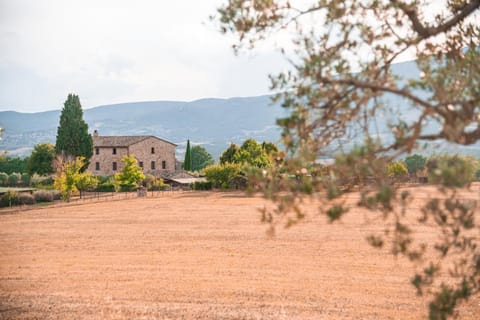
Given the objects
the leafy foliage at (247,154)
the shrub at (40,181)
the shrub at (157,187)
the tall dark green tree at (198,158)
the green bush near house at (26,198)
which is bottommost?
the green bush near house at (26,198)

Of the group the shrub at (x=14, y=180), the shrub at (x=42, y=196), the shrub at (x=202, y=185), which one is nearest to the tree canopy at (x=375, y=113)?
the shrub at (x=42, y=196)

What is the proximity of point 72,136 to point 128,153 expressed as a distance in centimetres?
934

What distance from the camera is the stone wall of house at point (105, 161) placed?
72625 millimetres

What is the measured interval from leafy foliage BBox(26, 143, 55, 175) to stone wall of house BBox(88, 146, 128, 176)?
520 centimetres

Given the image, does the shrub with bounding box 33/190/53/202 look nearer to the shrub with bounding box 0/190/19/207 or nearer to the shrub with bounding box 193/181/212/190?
the shrub with bounding box 0/190/19/207

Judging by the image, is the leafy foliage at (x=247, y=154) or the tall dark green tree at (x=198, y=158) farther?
the tall dark green tree at (x=198, y=158)

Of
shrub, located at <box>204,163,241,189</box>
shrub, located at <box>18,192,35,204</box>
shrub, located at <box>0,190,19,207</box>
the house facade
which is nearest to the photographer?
shrub, located at <box>0,190,19,207</box>

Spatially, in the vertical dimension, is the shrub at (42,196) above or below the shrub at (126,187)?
below

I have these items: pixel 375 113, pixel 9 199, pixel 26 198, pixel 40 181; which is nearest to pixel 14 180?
pixel 40 181

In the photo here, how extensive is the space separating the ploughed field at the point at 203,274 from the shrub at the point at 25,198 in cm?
1751

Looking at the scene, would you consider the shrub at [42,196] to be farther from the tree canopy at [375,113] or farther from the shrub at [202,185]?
the tree canopy at [375,113]

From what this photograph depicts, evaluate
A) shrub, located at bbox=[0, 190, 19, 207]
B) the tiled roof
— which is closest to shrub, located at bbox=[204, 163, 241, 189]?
the tiled roof

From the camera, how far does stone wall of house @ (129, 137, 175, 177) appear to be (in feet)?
241

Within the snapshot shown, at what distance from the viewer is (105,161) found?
240 ft
